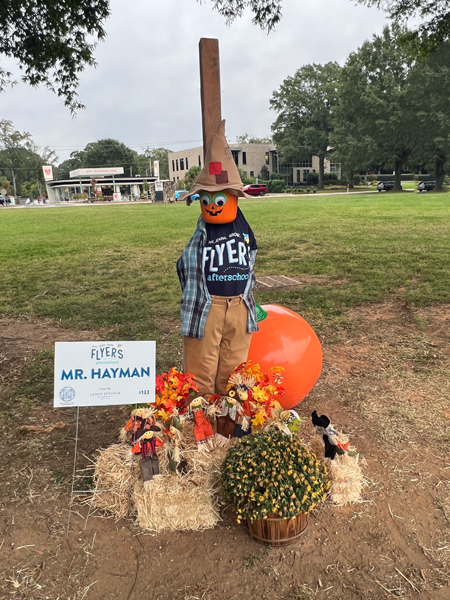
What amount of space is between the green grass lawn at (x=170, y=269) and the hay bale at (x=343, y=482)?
10.1ft

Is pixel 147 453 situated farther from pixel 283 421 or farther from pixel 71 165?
pixel 71 165

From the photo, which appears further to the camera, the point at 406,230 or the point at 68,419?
the point at 406,230

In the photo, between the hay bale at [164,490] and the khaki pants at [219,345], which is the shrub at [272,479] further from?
the khaki pants at [219,345]

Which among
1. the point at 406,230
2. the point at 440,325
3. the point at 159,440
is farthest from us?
the point at 406,230

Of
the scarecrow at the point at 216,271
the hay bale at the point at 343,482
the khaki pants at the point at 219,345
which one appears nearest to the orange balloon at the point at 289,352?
the khaki pants at the point at 219,345

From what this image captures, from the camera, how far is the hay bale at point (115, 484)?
2992mm

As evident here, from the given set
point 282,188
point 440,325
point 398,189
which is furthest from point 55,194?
point 440,325

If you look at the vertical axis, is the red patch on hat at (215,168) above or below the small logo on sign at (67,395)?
above

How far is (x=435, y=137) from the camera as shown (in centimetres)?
4181

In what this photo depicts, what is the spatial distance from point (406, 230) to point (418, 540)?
13656 mm

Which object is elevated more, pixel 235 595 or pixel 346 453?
pixel 346 453

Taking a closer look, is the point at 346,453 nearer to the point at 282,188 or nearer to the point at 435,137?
the point at 435,137

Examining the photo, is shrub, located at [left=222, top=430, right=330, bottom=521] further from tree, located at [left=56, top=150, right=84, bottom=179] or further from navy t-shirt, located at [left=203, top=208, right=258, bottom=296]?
tree, located at [left=56, top=150, right=84, bottom=179]

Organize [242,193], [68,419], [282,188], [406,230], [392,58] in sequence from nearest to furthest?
[242,193] < [68,419] < [406,230] < [392,58] < [282,188]
